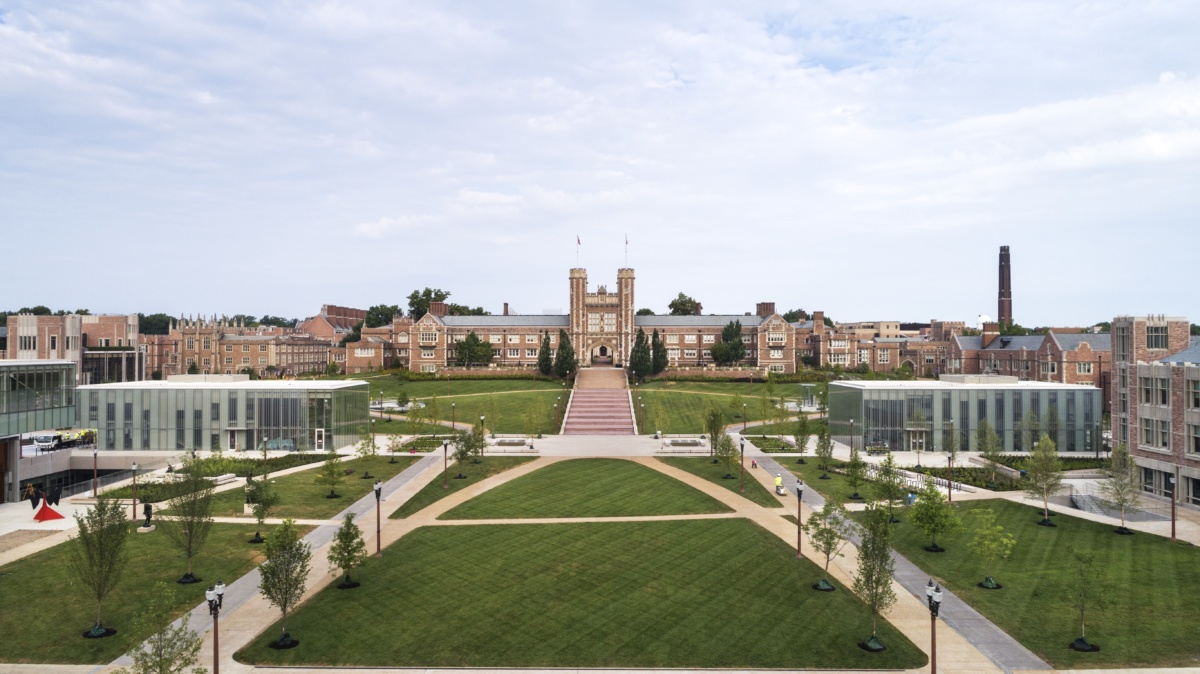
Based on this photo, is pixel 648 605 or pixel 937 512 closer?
pixel 648 605

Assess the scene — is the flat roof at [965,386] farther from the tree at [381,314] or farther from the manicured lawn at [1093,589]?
the tree at [381,314]

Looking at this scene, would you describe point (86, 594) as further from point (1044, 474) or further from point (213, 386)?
point (1044, 474)

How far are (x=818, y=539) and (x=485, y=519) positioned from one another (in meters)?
18.0

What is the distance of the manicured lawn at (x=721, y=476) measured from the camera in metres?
41.8

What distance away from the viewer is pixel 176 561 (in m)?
30.1

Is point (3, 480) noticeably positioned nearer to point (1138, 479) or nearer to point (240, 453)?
point (240, 453)

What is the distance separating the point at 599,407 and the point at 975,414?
38.2m

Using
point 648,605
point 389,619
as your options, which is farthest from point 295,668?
point 648,605

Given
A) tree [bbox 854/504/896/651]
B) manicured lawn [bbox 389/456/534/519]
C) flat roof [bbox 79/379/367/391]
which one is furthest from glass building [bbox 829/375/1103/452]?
flat roof [bbox 79/379/367/391]

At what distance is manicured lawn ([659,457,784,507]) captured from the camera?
41.8 metres

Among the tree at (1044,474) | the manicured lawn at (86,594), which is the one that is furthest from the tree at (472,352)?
the tree at (1044,474)

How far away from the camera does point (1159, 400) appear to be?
43.8m

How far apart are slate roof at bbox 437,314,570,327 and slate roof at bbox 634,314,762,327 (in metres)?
14.5

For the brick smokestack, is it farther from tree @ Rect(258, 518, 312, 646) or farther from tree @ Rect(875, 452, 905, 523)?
tree @ Rect(258, 518, 312, 646)
